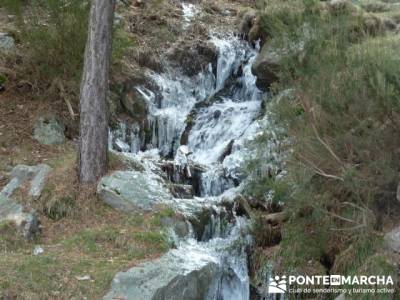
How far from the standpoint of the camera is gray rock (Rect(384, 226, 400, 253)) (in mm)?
5119

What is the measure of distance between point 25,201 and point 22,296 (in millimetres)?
2285

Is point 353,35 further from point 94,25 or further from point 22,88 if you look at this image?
point 22,88

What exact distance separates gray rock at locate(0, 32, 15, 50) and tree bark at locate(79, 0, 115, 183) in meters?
3.03

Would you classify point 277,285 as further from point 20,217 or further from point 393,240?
point 20,217

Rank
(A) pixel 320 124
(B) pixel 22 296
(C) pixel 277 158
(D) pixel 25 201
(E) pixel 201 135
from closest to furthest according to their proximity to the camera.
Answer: (B) pixel 22 296 < (A) pixel 320 124 < (C) pixel 277 158 < (D) pixel 25 201 < (E) pixel 201 135

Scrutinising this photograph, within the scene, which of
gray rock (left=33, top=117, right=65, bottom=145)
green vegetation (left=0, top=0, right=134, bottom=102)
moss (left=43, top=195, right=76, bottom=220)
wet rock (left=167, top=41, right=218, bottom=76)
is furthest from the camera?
wet rock (left=167, top=41, right=218, bottom=76)

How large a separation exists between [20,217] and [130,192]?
4.85 ft

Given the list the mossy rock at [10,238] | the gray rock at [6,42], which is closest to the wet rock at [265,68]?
the gray rock at [6,42]

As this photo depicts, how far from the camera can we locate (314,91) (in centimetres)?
577

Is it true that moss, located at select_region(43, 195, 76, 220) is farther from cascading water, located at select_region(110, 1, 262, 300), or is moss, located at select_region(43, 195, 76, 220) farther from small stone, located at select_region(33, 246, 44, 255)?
cascading water, located at select_region(110, 1, 262, 300)

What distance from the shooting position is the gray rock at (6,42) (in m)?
9.84

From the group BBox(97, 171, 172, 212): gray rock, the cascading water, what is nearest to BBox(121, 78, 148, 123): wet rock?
the cascading water

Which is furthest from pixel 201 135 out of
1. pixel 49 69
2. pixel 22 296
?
pixel 22 296

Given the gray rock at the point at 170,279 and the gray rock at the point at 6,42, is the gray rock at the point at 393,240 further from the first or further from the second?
the gray rock at the point at 6,42
